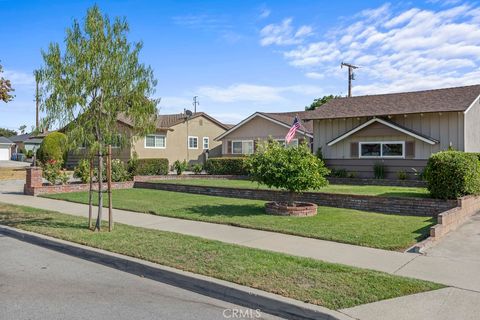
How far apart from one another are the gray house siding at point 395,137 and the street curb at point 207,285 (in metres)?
15.7

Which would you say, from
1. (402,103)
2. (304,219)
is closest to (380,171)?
(402,103)

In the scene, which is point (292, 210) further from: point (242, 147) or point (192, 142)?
point (192, 142)

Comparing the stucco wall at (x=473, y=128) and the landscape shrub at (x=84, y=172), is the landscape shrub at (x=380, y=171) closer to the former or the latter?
the stucco wall at (x=473, y=128)

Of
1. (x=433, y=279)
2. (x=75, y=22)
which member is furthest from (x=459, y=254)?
(x=75, y=22)

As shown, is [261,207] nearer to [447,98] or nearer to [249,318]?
[249,318]

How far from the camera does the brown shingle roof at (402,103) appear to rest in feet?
62.4

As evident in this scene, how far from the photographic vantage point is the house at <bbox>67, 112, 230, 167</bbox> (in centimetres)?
3198

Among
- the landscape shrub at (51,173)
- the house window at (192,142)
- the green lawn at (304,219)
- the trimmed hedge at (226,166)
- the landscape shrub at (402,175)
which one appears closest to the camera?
the green lawn at (304,219)

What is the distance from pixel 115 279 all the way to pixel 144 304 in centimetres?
128

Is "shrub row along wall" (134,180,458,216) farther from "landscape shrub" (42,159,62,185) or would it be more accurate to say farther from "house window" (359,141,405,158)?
"house window" (359,141,405,158)

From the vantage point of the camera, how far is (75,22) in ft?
29.7

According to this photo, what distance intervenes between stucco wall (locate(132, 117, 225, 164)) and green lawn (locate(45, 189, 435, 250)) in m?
16.8

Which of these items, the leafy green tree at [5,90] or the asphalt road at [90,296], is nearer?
the asphalt road at [90,296]

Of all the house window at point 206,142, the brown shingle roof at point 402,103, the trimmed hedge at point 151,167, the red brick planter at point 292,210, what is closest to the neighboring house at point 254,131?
the house window at point 206,142
